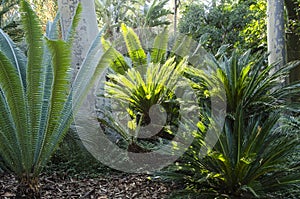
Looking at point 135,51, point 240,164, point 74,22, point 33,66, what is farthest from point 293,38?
point 33,66

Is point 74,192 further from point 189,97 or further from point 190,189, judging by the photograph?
point 189,97

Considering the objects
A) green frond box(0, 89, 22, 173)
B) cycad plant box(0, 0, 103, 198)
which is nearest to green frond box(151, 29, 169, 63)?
cycad plant box(0, 0, 103, 198)

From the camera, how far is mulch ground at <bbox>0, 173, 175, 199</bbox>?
9.55ft

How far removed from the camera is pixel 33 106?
241 cm

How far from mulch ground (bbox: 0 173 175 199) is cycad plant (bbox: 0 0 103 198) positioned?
54 cm

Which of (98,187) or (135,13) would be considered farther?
(135,13)

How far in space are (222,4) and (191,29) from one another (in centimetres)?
112

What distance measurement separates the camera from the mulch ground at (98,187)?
291 cm

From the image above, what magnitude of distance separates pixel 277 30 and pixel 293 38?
2.01 metres

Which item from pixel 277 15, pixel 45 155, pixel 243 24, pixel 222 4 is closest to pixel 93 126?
pixel 45 155

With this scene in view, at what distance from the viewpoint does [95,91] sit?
13.6 feet

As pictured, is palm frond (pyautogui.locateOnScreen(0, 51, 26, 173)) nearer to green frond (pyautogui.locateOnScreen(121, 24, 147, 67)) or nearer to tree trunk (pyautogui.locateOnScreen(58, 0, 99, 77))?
tree trunk (pyautogui.locateOnScreen(58, 0, 99, 77))

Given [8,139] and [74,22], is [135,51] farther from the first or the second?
[8,139]

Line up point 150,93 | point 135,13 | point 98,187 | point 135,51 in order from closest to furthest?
point 98,187
point 150,93
point 135,51
point 135,13
